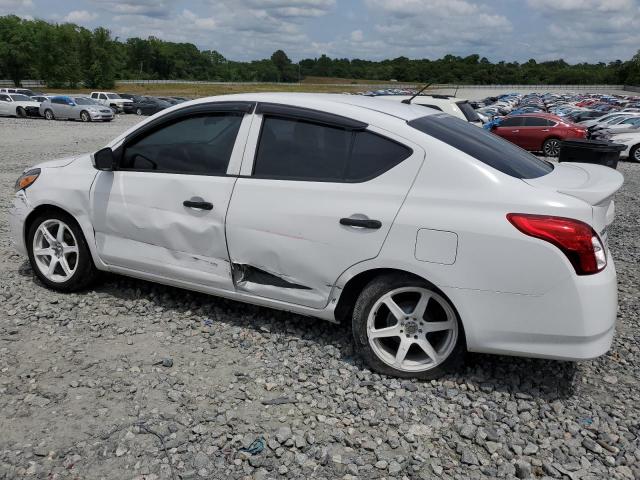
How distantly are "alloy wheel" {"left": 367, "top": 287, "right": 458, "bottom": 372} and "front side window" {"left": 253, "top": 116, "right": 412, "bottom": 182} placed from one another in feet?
2.54

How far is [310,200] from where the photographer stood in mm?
3453

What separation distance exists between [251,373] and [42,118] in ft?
113

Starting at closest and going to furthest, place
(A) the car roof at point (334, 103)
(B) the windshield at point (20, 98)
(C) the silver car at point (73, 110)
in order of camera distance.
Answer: (A) the car roof at point (334, 103) → (C) the silver car at point (73, 110) → (B) the windshield at point (20, 98)

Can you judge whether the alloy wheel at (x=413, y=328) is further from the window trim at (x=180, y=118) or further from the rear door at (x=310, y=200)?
the window trim at (x=180, y=118)

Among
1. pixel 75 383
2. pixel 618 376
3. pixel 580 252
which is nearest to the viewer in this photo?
pixel 580 252

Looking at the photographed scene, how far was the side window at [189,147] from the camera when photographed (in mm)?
3836

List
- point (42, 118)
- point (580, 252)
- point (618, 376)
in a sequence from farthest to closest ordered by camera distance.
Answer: point (42, 118)
point (618, 376)
point (580, 252)

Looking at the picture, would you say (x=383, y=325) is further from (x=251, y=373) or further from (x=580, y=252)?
(x=580, y=252)

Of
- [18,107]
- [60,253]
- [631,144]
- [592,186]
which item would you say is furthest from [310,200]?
[18,107]

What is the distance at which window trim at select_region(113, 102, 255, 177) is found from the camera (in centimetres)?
382

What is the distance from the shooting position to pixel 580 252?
2912 millimetres

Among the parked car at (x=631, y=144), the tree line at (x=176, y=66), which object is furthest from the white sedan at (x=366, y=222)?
the tree line at (x=176, y=66)

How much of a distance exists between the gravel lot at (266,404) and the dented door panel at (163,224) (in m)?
0.44

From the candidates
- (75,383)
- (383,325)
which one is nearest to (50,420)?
(75,383)
